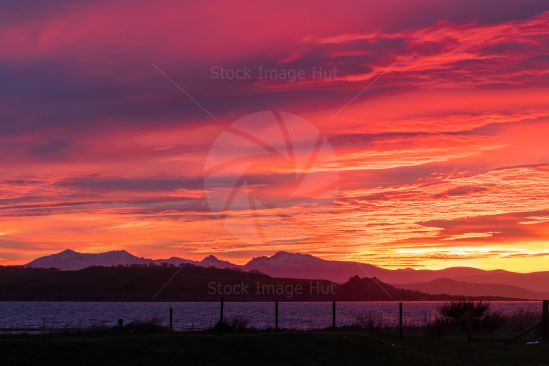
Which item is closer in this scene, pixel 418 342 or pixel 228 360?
pixel 228 360

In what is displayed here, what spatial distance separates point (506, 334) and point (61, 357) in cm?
2908

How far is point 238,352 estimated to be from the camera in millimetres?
26062

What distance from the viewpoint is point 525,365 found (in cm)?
2848

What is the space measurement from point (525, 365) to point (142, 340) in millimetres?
14470

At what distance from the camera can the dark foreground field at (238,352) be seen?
76.4 feet

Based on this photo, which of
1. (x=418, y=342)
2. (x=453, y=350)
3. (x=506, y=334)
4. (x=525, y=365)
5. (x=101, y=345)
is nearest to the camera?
(x=101, y=345)

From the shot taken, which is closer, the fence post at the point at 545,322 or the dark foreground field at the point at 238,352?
the dark foreground field at the point at 238,352

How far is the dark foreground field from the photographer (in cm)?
2328

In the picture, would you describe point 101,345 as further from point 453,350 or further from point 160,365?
point 453,350

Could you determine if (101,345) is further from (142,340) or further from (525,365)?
(525,365)

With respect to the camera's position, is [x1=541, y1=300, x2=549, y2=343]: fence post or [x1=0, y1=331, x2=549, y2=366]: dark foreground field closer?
[x1=0, y1=331, x2=549, y2=366]: dark foreground field

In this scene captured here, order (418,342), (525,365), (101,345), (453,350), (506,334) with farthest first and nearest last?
1. (506,334)
2. (418,342)
3. (453,350)
4. (525,365)
5. (101,345)

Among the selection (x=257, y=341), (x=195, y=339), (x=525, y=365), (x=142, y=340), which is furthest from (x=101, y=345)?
(x=525, y=365)

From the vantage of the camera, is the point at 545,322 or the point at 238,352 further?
the point at 545,322
